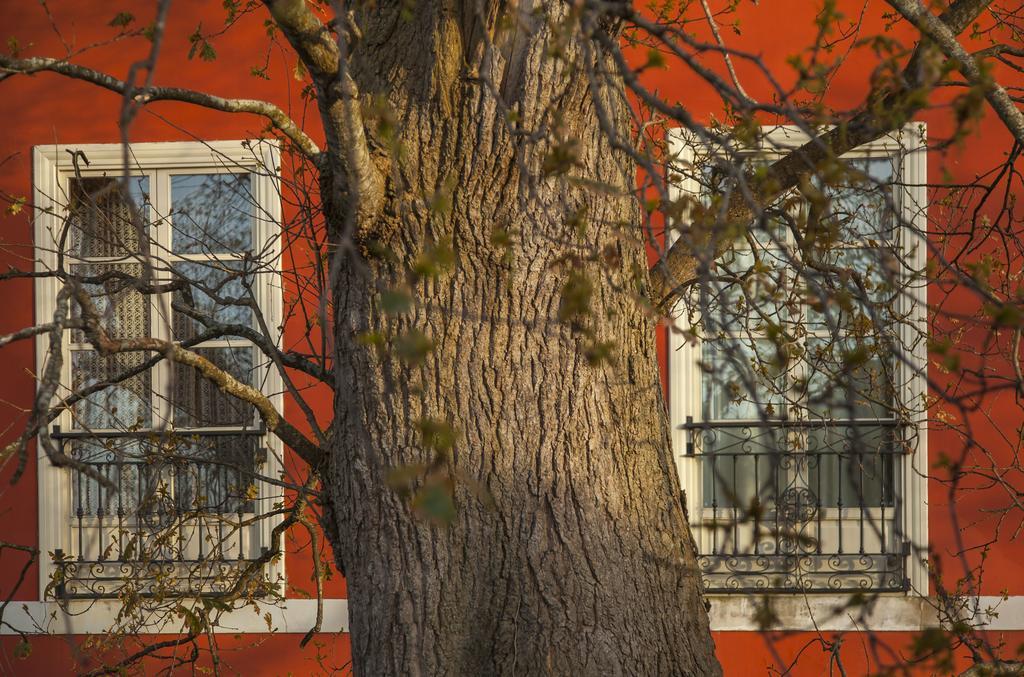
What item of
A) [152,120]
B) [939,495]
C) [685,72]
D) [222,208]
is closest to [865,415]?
[939,495]

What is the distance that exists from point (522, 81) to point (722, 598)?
3.61 m

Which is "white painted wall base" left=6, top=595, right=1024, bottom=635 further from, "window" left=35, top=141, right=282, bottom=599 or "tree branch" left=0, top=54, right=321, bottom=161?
"tree branch" left=0, top=54, right=321, bottom=161

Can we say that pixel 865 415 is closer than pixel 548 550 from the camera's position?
No

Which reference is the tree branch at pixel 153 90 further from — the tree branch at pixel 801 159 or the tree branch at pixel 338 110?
the tree branch at pixel 801 159

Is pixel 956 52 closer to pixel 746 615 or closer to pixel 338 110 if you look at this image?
pixel 338 110

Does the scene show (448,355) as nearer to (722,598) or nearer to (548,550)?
(548,550)

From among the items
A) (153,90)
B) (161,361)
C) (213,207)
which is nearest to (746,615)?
(161,361)

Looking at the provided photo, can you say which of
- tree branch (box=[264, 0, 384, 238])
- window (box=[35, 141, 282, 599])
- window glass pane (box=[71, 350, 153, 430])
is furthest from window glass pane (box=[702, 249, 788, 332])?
window glass pane (box=[71, 350, 153, 430])

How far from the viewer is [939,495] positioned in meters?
5.47

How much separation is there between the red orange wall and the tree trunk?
3.03 meters

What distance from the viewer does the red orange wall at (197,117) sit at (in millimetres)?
5535

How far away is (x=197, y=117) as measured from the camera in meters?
5.78

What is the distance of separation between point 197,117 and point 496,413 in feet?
12.8

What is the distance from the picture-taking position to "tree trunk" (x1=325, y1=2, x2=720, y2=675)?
2480 millimetres
